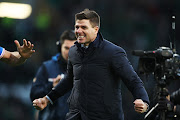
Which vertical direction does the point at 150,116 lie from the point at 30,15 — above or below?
below

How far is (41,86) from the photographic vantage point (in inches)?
192

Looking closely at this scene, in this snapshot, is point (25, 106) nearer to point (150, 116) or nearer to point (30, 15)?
point (30, 15)

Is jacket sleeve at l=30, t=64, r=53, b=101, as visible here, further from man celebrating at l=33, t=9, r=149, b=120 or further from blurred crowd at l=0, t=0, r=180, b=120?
blurred crowd at l=0, t=0, r=180, b=120

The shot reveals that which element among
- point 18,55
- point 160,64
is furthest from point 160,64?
point 18,55

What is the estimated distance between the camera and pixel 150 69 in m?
4.82

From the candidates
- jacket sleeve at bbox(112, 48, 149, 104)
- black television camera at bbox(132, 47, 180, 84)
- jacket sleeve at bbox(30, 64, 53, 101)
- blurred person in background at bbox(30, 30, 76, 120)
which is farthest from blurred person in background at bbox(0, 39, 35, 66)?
black television camera at bbox(132, 47, 180, 84)

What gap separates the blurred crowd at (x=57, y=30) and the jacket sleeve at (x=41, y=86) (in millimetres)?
2749

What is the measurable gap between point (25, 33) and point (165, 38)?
2898mm

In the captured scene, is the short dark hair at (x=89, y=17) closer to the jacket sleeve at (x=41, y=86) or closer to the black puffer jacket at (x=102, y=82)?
the black puffer jacket at (x=102, y=82)

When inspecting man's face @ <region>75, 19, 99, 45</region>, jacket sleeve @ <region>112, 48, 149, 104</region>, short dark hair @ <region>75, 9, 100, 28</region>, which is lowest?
jacket sleeve @ <region>112, 48, 149, 104</region>

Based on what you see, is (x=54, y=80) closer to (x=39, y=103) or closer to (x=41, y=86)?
(x=41, y=86)

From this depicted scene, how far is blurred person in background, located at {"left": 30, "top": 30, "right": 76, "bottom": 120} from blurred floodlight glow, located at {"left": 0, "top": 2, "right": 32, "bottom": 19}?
9.61 feet

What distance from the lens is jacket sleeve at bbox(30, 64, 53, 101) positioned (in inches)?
190

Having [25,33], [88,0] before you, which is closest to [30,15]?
[25,33]
